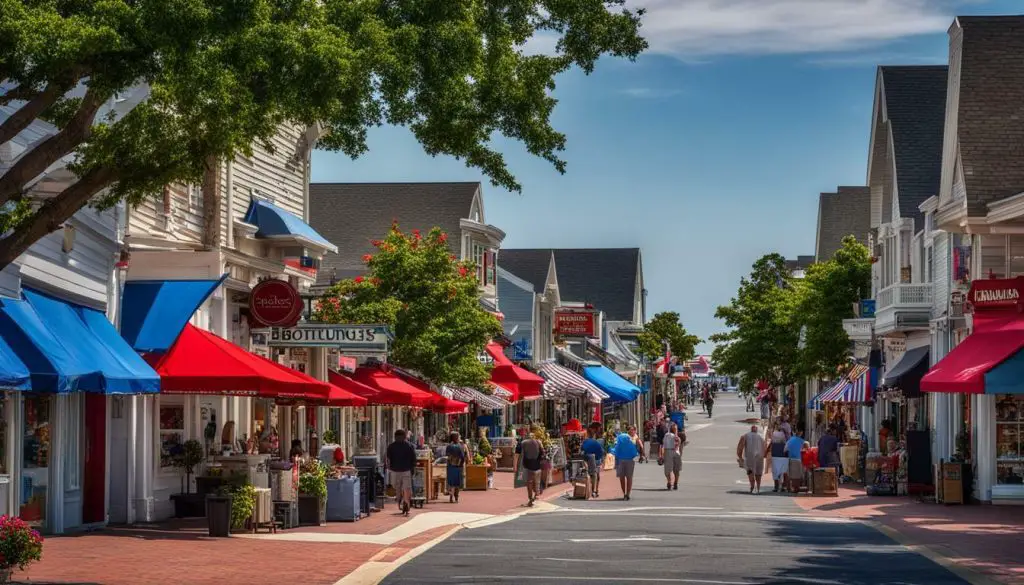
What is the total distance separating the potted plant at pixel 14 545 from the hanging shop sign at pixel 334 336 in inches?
581

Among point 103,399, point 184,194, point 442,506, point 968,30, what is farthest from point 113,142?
point 968,30

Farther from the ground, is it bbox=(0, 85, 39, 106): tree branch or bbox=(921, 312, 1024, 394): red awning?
bbox=(0, 85, 39, 106): tree branch

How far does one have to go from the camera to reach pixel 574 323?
72312mm

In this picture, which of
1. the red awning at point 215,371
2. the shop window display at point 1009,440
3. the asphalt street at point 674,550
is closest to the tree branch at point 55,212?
the asphalt street at point 674,550

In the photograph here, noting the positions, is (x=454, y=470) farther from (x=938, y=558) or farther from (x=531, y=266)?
(x=531, y=266)

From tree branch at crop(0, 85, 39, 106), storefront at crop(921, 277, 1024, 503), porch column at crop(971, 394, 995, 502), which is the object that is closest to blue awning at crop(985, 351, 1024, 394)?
storefront at crop(921, 277, 1024, 503)

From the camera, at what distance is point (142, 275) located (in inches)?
1067

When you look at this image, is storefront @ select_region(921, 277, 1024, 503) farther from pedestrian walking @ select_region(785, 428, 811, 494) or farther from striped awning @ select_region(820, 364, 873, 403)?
striped awning @ select_region(820, 364, 873, 403)

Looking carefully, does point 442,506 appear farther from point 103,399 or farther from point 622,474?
point 103,399

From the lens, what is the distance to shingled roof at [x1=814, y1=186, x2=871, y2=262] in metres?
77.3

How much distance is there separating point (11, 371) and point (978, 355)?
66.1ft

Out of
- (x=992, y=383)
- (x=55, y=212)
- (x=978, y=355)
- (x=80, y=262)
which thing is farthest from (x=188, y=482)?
(x=978, y=355)

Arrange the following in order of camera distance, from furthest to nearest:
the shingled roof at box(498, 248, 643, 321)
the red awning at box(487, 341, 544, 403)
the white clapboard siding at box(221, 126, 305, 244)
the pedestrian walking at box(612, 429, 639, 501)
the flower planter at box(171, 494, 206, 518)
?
the shingled roof at box(498, 248, 643, 321) < the red awning at box(487, 341, 544, 403) < the pedestrian walking at box(612, 429, 639, 501) < the white clapboard siding at box(221, 126, 305, 244) < the flower planter at box(171, 494, 206, 518)

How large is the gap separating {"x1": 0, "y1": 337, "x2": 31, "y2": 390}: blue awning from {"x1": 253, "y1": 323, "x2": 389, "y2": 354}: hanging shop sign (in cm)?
1159
